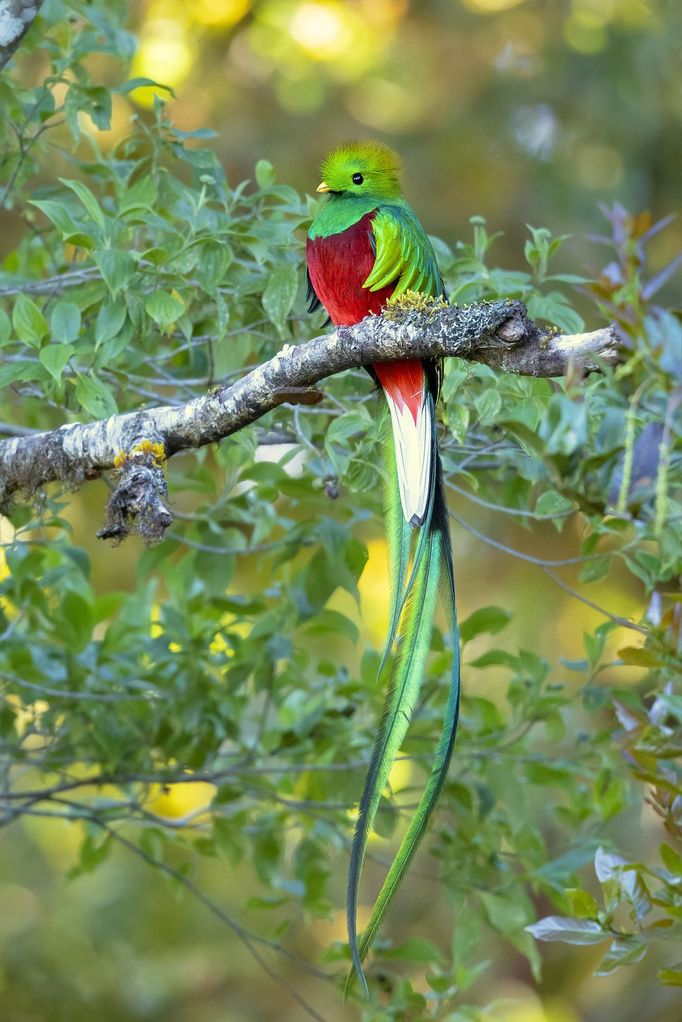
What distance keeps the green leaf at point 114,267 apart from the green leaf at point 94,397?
15 centimetres

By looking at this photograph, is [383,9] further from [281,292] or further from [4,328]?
[4,328]

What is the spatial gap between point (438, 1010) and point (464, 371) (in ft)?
5.00

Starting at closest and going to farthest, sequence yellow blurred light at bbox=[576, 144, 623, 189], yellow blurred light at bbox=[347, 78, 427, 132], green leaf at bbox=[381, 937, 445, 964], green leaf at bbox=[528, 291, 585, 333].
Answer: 1. green leaf at bbox=[528, 291, 585, 333]
2. green leaf at bbox=[381, 937, 445, 964]
3. yellow blurred light at bbox=[576, 144, 623, 189]
4. yellow blurred light at bbox=[347, 78, 427, 132]

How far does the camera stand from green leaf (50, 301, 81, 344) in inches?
70.3

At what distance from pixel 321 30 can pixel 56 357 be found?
432 centimetres

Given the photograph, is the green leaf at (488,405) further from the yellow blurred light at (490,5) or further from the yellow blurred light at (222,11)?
the yellow blurred light at (490,5)

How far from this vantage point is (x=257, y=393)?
1.65 m

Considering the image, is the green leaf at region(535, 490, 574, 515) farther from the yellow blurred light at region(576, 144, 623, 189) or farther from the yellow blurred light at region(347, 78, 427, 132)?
the yellow blurred light at region(347, 78, 427, 132)

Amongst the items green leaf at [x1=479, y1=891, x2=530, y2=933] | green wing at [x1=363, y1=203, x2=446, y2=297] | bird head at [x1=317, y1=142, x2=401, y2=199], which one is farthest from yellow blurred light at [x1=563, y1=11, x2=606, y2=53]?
green leaf at [x1=479, y1=891, x2=530, y2=933]

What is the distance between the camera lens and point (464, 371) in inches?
67.2

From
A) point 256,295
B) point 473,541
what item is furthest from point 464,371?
point 473,541

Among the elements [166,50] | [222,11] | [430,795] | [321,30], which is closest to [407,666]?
[430,795]

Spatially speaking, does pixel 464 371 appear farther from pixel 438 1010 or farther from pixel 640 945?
pixel 438 1010

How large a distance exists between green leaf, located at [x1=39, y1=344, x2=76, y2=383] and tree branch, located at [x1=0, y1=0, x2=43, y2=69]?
0.66m
